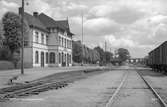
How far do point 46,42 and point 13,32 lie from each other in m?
18.3

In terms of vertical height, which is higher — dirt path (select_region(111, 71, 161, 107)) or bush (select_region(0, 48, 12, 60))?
bush (select_region(0, 48, 12, 60))

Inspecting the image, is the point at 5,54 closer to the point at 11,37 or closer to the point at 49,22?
the point at 11,37

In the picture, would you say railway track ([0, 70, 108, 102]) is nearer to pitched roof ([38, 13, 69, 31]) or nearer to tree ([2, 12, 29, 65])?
tree ([2, 12, 29, 65])

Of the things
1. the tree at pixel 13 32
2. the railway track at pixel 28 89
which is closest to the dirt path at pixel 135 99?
the railway track at pixel 28 89

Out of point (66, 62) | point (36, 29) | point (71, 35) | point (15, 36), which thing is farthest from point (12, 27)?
point (71, 35)

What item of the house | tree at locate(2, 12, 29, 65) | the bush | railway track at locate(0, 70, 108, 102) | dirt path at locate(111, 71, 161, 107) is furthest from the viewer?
the house

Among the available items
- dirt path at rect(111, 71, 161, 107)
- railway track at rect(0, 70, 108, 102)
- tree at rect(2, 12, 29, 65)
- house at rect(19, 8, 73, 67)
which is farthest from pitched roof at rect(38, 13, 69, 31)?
dirt path at rect(111, 71, 161, 107)

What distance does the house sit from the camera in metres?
55.8

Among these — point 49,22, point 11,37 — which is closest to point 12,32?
point 11,37

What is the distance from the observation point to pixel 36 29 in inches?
2297

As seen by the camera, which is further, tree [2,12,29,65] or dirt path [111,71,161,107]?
tree [2,12,29,65]

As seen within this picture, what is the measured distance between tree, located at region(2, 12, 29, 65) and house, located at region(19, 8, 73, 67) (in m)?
2.66

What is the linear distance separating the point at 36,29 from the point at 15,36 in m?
11.1

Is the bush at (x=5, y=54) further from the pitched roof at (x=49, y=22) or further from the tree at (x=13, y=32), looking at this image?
the pitched roof at (x=49, y=22)
